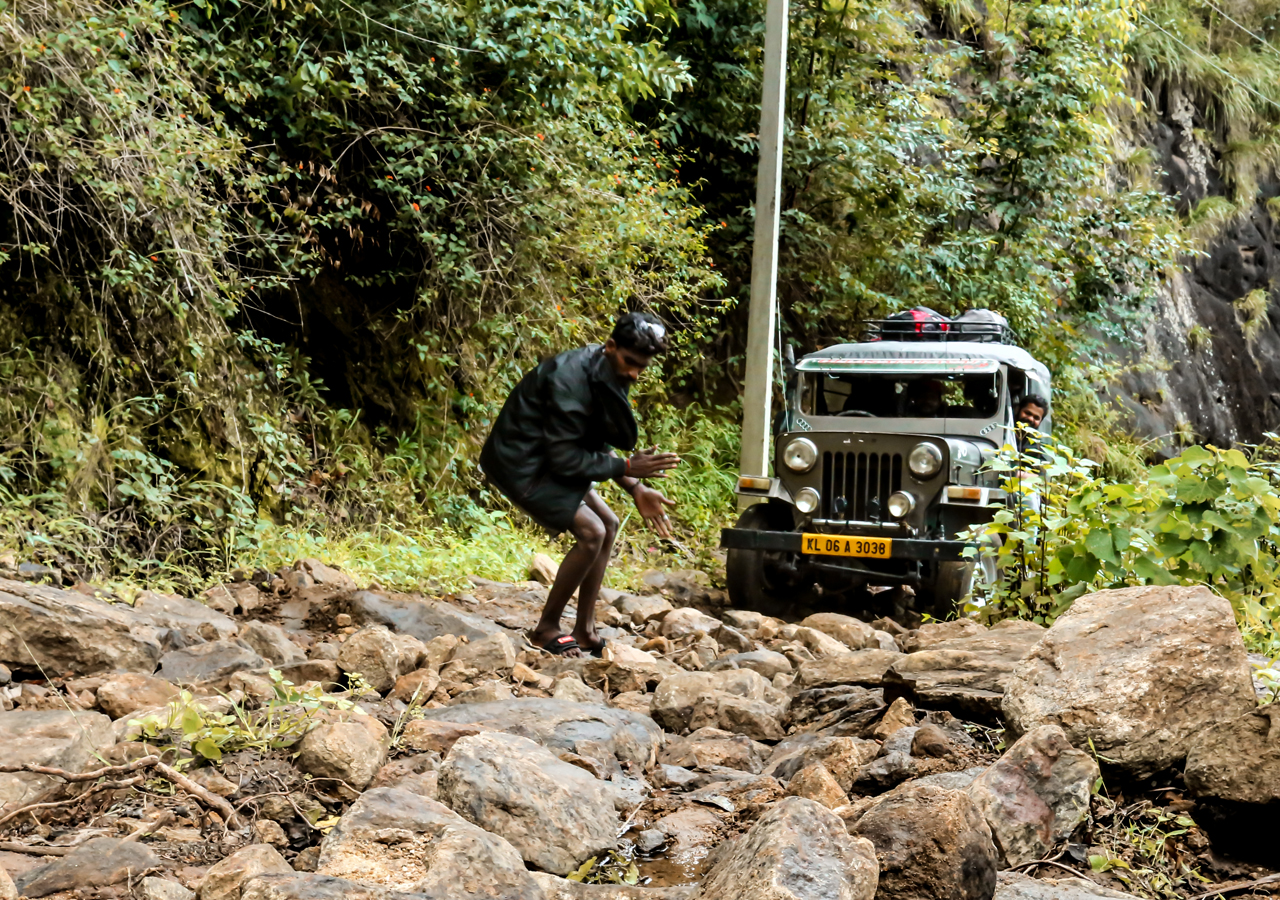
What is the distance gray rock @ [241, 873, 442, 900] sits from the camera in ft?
7.60

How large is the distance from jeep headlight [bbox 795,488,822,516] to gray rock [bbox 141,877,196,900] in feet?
21.5

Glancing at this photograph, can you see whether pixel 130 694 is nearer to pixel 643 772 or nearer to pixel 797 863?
pixel 643 772

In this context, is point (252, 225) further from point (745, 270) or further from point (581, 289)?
point (745, 270)

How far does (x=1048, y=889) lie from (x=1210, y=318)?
23255 mm

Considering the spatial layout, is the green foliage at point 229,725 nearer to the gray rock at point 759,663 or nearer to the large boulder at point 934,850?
the large boulder at point 934,850

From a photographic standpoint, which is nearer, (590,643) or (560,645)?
(560,645)

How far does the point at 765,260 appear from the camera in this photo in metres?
10.5

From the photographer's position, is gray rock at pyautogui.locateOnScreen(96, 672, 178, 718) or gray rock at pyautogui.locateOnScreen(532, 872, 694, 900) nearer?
gray rock at pyautogui.locateOnScreen(532, 872, 694, 900)

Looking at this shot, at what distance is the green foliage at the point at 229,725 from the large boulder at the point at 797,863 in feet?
4.62

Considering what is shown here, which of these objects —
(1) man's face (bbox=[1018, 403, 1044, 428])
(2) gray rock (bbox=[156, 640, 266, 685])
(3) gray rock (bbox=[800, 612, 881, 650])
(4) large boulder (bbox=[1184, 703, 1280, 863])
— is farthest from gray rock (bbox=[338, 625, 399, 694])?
(1) man's face (bbox=[1018, 403, 1044, 428])

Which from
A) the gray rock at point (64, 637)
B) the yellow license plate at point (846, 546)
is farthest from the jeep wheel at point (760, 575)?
the gray rock at point (64, 637)

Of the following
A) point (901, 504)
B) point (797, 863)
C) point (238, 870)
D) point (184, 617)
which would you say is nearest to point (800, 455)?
point (901, 504)

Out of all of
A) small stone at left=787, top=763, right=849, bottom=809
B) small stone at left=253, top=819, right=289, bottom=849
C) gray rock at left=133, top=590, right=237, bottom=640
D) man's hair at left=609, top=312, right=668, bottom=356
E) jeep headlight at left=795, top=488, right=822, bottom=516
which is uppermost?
man's hair at left=609, top=312, right=668, bottom=356

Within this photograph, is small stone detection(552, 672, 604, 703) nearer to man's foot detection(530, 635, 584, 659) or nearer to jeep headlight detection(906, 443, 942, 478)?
man's foot detection(530, 635, 584, 659)
